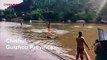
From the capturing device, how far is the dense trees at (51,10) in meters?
25.9

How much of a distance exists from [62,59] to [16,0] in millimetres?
3497

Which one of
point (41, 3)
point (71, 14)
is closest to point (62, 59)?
point (41, 3)

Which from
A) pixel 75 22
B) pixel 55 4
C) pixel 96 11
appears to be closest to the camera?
pixel 55 4

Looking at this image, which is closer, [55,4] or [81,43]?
[81,43]

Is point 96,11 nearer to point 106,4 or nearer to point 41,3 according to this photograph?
point 106,4

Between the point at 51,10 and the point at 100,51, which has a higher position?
the point at 51,10

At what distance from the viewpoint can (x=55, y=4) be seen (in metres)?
32.8

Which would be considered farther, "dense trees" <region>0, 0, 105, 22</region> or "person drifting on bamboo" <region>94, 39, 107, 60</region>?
"dense trees" <region>0, 0, 105, 22</region>

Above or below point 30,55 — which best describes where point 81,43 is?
above

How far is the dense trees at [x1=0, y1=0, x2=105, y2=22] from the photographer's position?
25.9 m

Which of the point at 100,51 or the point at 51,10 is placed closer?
the point at 100,51

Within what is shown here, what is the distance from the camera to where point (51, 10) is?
33.1 meters

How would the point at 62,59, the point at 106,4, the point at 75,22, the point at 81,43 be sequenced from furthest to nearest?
1. the point at 75,22
2. the point at 106,4
3. the point at 62,59
4. the point at 81,43

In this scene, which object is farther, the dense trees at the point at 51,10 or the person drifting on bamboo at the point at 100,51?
the dense trees at the point at 51,10
